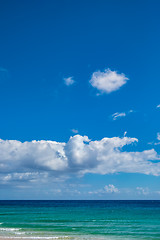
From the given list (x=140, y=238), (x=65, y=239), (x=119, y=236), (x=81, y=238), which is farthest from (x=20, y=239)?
(x=140, y=238)

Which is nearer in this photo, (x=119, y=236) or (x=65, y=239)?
(x=65, y=239)

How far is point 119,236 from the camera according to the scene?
2853cm

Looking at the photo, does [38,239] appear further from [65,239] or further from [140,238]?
[140,238]

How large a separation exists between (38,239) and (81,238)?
15.2ft

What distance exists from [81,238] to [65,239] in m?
1.88

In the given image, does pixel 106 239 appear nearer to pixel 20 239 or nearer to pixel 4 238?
pixel 20 239

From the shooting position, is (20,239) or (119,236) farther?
(119,236)

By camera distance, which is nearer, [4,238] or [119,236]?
[4,238]

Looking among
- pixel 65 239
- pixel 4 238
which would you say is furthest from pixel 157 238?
pixel 4 238

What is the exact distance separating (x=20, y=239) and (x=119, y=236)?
11.2 metres

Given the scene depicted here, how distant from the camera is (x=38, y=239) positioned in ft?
84.6

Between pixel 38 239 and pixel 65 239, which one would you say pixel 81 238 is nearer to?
pixel 65 239

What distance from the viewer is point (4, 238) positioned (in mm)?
26484

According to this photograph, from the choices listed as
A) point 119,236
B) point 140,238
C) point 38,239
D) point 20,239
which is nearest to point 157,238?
point 140,238
